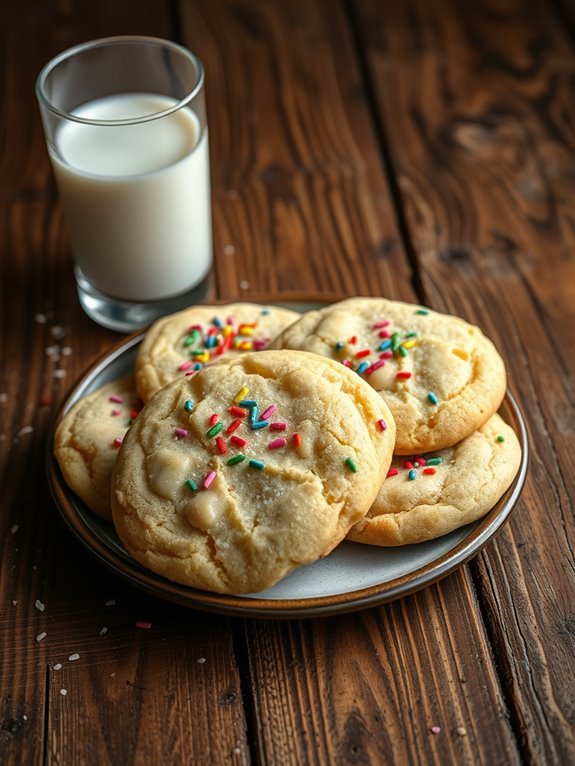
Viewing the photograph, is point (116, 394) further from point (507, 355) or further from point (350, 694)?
point (507, 355)

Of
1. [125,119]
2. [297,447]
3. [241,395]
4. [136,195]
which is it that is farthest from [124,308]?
[297,447]

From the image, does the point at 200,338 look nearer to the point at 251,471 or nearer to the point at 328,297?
the point at 328,297

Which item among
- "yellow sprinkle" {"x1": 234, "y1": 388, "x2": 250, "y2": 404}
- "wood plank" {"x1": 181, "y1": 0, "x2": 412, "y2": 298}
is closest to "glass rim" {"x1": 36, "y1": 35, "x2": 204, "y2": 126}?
"wood plank" {"x1": 181, "y1": 0, "x2": 412, "y2": 298}

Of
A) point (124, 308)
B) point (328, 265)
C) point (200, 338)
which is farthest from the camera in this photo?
point (328, 265)

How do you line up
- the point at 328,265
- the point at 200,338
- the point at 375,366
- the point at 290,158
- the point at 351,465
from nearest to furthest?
the point at 351,465, the point at 375,366, the point at 200,338, the point at 328,265, the point at 290,158

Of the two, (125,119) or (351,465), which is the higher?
(125,119)

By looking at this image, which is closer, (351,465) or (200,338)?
(351,465)

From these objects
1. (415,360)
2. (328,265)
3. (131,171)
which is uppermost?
(131,171)

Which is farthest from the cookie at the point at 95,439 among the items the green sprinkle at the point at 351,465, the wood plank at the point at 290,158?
the wood plank at the point at 290,158
